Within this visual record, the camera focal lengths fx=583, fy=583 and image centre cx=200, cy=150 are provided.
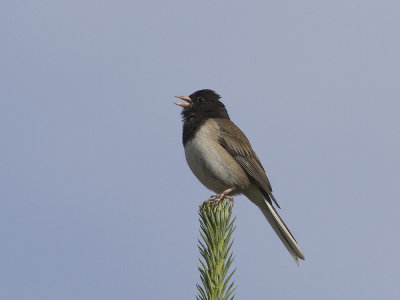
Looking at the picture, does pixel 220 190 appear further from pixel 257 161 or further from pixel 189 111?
pixel 189 111

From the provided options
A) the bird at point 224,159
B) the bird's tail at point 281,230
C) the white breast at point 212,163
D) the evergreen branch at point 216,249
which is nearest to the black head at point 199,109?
the bird at point 224,159

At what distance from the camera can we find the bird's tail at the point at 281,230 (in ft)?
17.1

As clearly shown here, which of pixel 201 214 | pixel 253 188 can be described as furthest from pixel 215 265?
pixel 253 188

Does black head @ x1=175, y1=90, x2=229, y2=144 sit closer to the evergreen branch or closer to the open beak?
the open beak

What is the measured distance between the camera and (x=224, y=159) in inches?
216

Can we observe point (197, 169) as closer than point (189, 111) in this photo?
Yes

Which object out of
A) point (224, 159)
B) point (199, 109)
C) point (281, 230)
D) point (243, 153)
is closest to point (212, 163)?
point (224, 159)

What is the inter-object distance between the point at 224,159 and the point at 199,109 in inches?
29.1

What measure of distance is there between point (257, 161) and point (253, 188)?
28cm

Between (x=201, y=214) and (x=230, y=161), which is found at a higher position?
(x=230, y=161)

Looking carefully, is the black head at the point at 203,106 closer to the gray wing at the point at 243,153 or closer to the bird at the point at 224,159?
the bird at the point at 224,159

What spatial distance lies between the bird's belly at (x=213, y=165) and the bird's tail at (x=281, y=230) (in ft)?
1.30

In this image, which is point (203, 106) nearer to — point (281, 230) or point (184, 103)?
point (184, 103)

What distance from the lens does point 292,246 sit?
208 inches
